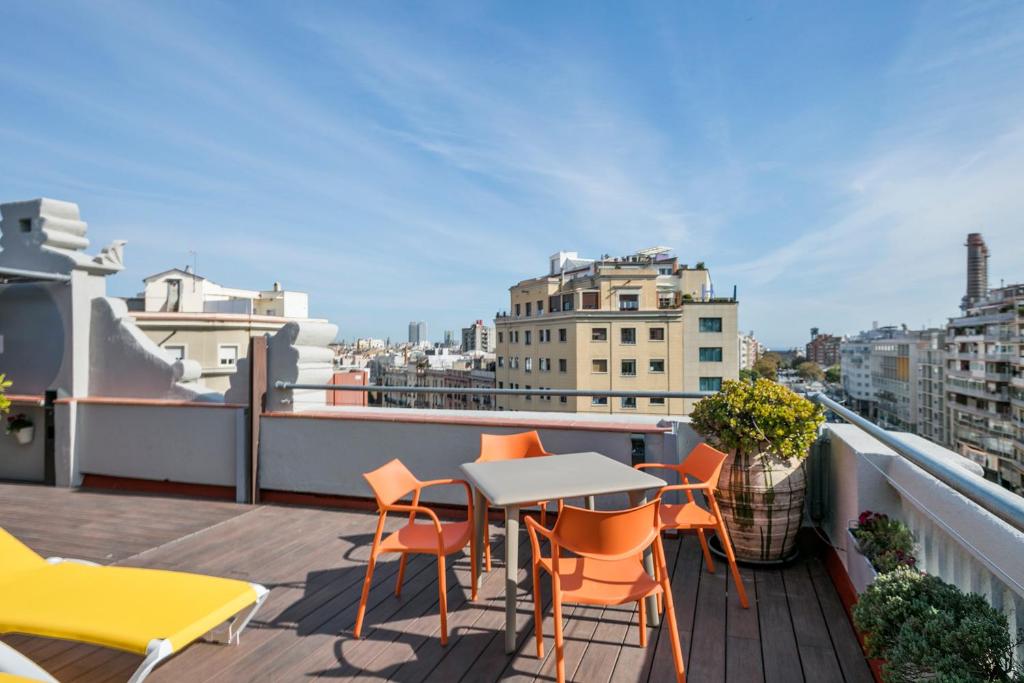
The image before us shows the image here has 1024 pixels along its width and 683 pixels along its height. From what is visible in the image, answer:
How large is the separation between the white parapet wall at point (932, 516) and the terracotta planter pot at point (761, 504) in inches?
10.3

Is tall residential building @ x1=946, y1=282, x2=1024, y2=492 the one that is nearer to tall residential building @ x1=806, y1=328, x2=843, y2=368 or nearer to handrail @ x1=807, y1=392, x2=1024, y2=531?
handrail @ x1=807, y1=392, x2=1024, y2=531

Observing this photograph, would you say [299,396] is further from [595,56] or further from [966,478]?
[595,56]

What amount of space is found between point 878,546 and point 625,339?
43.2 metres

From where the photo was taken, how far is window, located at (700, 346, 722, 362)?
143 ft

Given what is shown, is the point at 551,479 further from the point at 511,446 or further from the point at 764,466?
the point at 764,466

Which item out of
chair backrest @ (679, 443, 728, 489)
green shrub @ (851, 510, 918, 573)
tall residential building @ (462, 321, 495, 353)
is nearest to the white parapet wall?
green shrub @ (851, 510, 918, 573)

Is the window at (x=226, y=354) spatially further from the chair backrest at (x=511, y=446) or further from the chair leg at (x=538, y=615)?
the chair leg at (x=538, y=615)

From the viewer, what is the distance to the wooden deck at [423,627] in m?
2.33

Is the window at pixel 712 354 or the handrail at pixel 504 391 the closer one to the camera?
the handrail at pixel 504 391

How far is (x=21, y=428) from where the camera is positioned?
569cm

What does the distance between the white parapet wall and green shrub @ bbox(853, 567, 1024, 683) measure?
4.4 inches

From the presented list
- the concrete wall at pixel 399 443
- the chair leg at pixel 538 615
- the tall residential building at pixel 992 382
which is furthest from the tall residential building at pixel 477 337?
the chair leg at pixel 538 615

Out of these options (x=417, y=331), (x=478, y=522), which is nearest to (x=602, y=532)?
(x=478, y=522)

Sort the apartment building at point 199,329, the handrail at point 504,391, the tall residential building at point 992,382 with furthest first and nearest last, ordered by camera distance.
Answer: the tall residential building at point 992,382 < the apartment building at point 199,329 < the handrail at point 504,391
